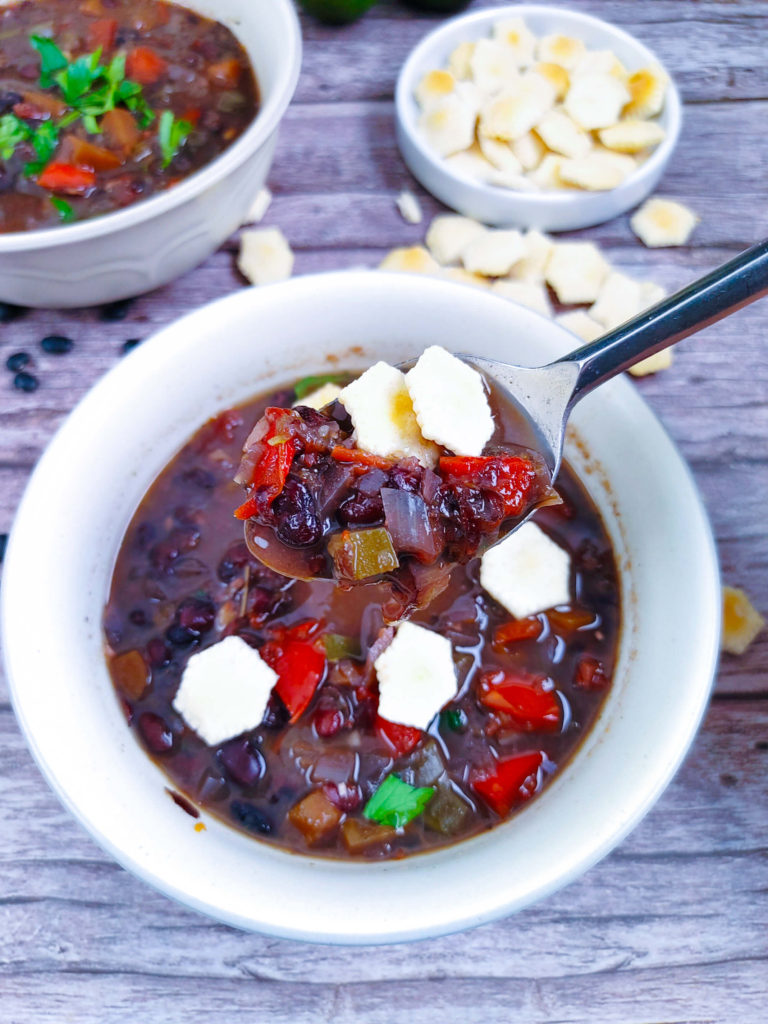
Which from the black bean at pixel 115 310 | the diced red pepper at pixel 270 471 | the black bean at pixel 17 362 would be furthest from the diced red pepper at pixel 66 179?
the diced red pepper at pixel 270 471

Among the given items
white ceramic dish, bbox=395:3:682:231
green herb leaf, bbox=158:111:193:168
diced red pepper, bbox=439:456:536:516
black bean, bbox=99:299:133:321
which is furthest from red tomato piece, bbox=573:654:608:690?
green herb leaf, bbox=158:111:193:168

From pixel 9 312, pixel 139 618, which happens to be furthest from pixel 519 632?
pixel 9 312

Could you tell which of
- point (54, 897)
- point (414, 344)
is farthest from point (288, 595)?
point (54, 897)

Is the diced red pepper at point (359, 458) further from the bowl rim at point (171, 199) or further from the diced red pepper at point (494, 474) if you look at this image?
the bowl rim at point (171, 199)

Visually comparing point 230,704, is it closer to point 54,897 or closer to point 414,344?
point 54,897

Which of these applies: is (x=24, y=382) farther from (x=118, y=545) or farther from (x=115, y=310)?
(x=118, y=545)

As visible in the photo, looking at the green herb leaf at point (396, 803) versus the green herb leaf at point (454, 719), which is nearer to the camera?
the green herb leaf at point (396, 803)
